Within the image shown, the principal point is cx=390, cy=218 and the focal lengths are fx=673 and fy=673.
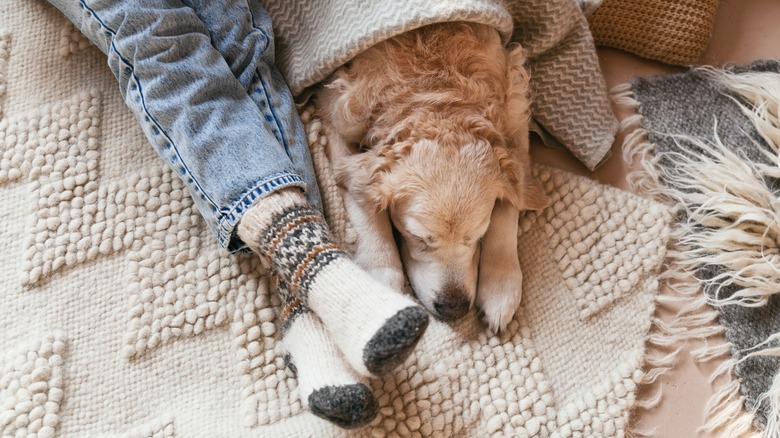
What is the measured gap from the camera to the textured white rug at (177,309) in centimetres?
146

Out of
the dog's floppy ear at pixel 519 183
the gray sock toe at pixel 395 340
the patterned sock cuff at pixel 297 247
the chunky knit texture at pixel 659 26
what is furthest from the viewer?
the chunky knit texture at pixel 659 26

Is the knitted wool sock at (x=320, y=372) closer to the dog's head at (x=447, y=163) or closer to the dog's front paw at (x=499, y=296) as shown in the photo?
the dog's head at (x=447, y=163)

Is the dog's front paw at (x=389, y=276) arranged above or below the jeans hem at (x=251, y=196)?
below

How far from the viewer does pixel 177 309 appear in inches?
59.7

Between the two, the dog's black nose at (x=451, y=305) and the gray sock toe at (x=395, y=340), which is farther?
the dog's black nose at (x=451, y=305)

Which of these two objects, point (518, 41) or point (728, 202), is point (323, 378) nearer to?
point (518, 41)

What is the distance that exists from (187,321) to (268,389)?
0.24 metres

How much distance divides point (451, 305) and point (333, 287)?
0.99ft

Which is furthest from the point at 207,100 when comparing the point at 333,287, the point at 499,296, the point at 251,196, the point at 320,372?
the point at 499,296

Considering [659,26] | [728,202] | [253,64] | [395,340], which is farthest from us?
[659,26]

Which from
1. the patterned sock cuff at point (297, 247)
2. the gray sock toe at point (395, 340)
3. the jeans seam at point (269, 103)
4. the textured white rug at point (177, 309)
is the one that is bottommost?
the textured white rug at point (177, 309)

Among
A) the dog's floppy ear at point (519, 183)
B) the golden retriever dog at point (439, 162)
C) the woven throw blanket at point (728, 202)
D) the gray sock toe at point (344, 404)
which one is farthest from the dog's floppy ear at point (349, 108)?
the woven throw blanket at point (728, 202)

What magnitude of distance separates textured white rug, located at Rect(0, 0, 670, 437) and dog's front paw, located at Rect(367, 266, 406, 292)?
13 centimetres

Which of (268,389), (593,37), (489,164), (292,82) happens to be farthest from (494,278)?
(593,37)
